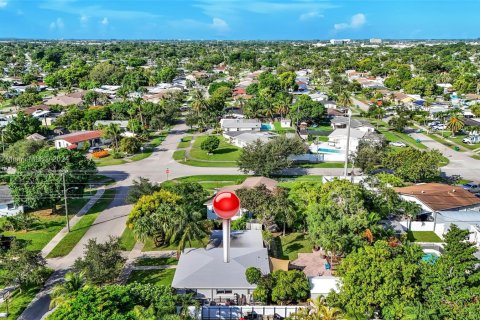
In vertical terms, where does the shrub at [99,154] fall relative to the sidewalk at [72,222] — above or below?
above

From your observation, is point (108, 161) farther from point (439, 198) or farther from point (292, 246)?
point (439, 198)

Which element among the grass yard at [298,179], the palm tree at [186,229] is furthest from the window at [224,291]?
the grass yard at [298,179]

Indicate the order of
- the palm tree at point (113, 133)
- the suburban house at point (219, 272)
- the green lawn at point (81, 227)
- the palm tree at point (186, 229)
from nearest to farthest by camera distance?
the suburban house at point (219, 272), the palm tree at point (186, 229), the green lawn at point (81, 227), the palm tree at point (113, 133)

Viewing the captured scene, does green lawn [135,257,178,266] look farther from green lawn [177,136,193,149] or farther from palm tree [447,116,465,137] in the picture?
palm tree [447,116,465,137]

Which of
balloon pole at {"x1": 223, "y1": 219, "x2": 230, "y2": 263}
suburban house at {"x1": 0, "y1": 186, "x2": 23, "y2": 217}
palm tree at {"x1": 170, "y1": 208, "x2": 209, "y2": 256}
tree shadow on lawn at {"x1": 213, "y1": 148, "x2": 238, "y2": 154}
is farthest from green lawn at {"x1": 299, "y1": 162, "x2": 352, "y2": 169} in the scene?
suburban house at {"x1": 0, "y1": 186, "x2": 23, "y2": 217}

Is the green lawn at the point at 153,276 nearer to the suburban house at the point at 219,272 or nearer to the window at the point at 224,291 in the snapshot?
the suburban house at the point at 219,272

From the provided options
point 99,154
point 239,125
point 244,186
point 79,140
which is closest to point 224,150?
point 239,125
